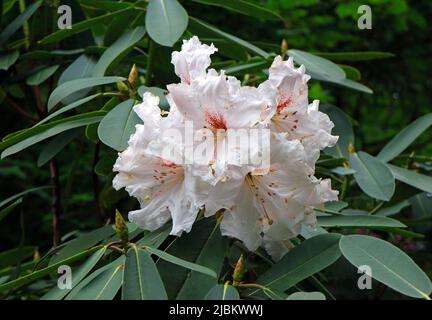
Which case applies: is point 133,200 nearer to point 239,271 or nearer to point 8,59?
point 8,59

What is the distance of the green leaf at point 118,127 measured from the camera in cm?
111

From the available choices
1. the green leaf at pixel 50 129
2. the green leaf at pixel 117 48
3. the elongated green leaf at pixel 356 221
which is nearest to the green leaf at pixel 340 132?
the elongated green leaf at pixel 356 221

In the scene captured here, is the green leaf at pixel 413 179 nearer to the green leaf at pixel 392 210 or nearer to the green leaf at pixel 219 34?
the green leaf at pixel 392 210

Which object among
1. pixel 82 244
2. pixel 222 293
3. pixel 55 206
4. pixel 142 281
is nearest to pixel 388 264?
pixel 222 293

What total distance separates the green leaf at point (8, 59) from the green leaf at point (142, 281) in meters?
0.83

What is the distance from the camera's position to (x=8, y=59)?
65.0 inches

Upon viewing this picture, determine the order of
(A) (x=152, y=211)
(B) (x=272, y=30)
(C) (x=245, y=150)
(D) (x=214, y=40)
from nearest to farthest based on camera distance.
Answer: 1. (C) (x=245, y=150)
2. (A) (x=152, y=211)
3. (D) (x=214, y=40)
4. (B) (x=272, y=30)

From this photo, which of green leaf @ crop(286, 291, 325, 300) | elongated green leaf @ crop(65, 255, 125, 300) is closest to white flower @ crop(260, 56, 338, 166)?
green leaf @ crop(286, 291, 325, 300)

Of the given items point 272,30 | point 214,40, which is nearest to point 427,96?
point 272,30

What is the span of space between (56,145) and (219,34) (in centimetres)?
43

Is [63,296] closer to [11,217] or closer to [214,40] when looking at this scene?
[214,40]

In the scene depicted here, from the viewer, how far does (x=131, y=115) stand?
46.5 inches

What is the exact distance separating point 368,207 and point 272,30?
1.63m

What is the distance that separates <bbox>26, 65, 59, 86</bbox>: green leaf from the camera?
1.60m
